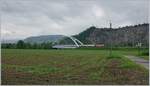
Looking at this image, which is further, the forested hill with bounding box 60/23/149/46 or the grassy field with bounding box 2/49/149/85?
the forested hill with bounding box 60/23/149/46

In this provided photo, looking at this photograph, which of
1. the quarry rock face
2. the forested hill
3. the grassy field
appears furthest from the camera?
the forested hill

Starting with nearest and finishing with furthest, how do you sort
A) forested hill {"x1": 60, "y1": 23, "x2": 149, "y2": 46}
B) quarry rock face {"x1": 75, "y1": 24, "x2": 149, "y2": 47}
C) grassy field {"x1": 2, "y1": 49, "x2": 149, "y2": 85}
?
grassy field {"x1": 2, "y1": 49, "x2": 149, "y2": 85}, quarry rock face {"x1": 75, "y1": 24, "x2": 149, "y2": 47}, forested hill {"x1": 60, "y1": 23, "x2": 149, "y2": 46}

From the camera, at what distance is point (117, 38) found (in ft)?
440

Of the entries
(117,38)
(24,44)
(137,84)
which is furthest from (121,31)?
(137,84)

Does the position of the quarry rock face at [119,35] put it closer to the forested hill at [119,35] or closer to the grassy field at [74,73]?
the forested hill at [119,35]

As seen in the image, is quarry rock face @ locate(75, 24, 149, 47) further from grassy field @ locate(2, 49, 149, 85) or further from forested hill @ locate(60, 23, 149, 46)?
grassy field @ locate(2, 49, 149, 85)

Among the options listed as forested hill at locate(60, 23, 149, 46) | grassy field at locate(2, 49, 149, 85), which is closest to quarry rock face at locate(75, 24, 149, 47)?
forested hill at locate(60, 23, 149, 46)

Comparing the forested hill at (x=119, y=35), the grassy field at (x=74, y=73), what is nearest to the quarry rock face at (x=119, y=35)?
the forested hill at (x=119, y=35)

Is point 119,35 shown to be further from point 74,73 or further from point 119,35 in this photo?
point 74,73

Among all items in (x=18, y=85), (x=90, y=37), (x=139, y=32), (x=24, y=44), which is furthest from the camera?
(x=90, y=37)

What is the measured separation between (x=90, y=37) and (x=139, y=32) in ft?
131

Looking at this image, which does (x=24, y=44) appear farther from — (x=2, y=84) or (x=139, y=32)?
(x=2, y=84)

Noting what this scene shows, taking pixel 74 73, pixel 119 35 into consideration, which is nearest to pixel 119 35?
pixel 119 35

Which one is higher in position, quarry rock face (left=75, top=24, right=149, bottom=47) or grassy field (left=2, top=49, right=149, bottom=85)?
quarry rock face (left=75, top=24, right=149, bottom=47)
